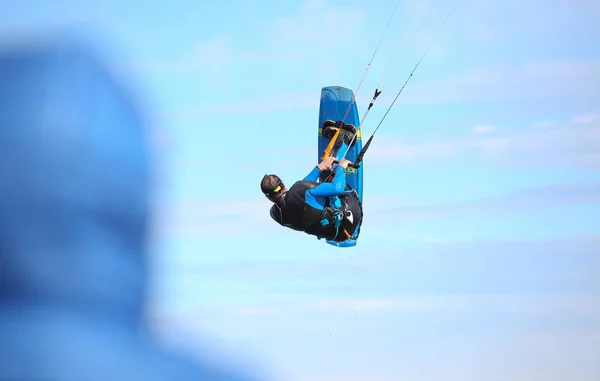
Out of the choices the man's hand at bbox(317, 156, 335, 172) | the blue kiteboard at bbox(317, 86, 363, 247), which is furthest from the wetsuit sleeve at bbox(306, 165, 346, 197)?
the blue kiteboard at bbox(317, 86, 363, 247)

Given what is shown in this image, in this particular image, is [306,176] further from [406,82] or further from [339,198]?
[406,82]

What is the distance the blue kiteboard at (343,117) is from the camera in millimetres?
11430

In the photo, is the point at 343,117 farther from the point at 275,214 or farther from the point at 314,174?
the point at 275,214

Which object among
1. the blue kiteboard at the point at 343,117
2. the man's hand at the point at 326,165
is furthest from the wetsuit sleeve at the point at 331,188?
the blue kiteboard at the point at 343,117

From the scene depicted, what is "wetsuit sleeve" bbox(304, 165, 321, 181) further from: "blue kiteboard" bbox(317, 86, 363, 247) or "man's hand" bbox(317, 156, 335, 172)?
"blue kiteboard" bbox(317, 86, 363, 247)

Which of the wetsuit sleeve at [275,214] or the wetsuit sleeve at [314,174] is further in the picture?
the wetsuit sleeve at [314,174]

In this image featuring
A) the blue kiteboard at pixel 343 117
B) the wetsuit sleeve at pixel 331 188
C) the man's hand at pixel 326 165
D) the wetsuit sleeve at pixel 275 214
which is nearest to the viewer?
the wetsuit sleeve at pixel 331 188

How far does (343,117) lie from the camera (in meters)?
11.6

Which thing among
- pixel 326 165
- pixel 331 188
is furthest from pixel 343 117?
pixel 331 188

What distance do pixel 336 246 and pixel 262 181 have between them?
206 cm

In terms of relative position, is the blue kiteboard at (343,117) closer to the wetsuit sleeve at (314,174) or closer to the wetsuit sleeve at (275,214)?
the wetsuit sleeve at (314,174)

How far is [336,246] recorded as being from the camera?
11016 mm

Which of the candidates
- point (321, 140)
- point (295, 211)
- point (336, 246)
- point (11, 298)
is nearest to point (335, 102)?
point (321, 140)

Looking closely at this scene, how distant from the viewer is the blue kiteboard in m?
Result: 11.4
